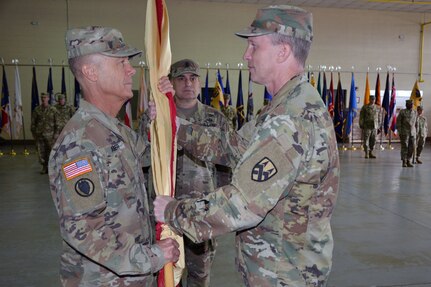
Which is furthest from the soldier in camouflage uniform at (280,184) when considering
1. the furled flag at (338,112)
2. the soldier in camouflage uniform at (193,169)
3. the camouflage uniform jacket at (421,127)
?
the furled flag at (338,112)

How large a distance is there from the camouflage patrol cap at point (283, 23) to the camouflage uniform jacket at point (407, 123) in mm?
9386

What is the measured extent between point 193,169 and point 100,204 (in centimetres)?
142

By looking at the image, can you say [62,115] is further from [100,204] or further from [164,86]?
[100,204]

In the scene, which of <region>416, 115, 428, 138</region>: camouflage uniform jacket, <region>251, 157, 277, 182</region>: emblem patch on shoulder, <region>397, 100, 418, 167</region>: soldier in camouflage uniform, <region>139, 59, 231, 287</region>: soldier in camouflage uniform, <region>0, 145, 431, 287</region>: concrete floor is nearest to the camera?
<region>251, 157, 277, 182</region>: emblem patch on shoulder

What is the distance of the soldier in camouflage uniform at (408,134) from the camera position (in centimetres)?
958

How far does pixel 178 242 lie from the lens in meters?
1.53

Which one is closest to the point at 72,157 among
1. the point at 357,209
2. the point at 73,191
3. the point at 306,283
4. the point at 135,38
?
the point at 73,191

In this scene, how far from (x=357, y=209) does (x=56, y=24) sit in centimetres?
1125

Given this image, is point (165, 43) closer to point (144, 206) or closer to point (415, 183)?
point (144, 206)

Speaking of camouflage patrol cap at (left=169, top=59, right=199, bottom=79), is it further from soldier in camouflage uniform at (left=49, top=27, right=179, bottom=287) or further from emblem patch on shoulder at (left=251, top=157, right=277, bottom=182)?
emblem patch on shoulder at (left=251, top=157, right=277, bottom=182)

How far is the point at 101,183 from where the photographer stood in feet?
4.30

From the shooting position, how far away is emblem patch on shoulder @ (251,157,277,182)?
1212 millimetres

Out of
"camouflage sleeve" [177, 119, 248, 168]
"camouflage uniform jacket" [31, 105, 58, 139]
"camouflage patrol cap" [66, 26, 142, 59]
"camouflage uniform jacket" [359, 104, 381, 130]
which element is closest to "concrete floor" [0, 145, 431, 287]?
"camouflage uniform jacket" [31, 105, 58, 139]

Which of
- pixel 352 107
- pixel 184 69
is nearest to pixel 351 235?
pixel 184 69
